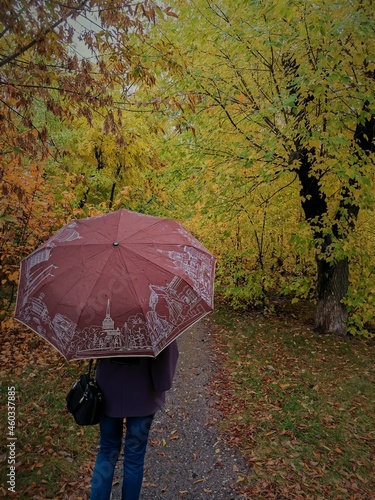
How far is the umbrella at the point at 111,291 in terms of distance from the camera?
206 cm

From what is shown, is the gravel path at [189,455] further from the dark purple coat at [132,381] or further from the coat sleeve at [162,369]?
the coat sleeve at [162,369]

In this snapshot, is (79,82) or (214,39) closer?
(79,82)

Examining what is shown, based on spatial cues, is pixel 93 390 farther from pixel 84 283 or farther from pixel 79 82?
pixel 79 82

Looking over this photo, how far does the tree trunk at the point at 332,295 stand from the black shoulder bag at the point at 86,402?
6.46 metres

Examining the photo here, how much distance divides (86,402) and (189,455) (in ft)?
8.19

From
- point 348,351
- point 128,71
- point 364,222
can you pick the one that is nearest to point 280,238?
point 364,222

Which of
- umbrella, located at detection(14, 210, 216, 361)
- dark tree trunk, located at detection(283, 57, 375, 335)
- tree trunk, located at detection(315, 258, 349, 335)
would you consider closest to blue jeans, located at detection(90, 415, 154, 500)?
umbrella, located at detection(14, 210, 216, 361)

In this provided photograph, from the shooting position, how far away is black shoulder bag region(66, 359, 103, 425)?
2445 millimetres

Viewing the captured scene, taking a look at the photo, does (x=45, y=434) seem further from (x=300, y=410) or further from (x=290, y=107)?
(x=290, y=107)

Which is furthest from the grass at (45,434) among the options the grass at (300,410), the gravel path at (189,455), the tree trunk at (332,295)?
the tree trunk at (332,295)

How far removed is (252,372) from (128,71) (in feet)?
18.2

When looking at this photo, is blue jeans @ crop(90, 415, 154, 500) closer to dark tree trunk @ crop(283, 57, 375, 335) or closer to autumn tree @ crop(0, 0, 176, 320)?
autumn tree @ crop(0, 0, 176, 320)

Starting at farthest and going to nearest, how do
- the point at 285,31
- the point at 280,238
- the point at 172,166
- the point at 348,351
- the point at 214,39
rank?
the point at 280,238
the point at 172,166
the point at 348,351
the point at 214,39
the point at 285,31

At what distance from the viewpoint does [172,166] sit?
8695 mm
